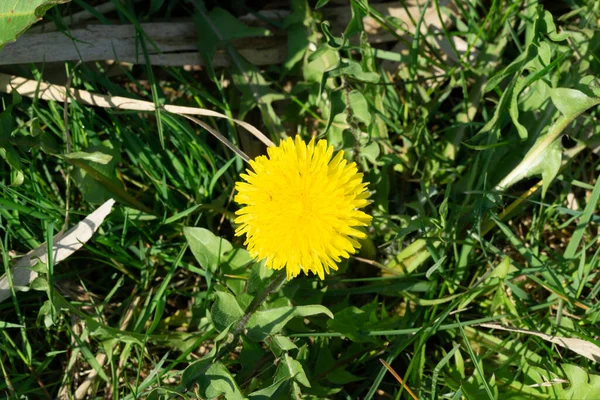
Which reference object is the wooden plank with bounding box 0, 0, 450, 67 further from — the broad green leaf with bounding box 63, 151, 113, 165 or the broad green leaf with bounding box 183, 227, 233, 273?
the broad green leaf with bounding box 183, 227, 233, 273

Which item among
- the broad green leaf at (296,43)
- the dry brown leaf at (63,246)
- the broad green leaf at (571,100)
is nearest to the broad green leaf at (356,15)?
the broad green leaf at (296,43)

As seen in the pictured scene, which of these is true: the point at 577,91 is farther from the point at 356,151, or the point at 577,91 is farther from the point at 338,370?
the point at 338,370

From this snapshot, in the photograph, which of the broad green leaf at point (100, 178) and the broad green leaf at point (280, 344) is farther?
the broad green leaf at point (100, 178)

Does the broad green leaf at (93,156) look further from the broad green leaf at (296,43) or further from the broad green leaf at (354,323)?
the broad green leaf at (354,323)

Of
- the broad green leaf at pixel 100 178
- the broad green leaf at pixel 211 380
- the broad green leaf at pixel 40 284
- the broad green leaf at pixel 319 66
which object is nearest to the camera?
the broad green leaf at pixel 211 380

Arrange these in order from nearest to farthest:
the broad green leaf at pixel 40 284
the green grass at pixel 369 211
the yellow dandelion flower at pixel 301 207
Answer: the yellow dandelion flower at pixel 301 207
the broad green leaf at pixel 40 284
the green grass at pixel 369 211

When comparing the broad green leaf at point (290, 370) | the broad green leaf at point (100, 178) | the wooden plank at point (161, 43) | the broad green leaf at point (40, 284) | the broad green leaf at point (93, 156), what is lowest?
the broad green leaf at point (290, 370)

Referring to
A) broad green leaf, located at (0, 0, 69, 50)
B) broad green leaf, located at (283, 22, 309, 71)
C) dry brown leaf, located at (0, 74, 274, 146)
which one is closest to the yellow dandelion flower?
dry brown leaf, located at (0, 74, 274, 146)
